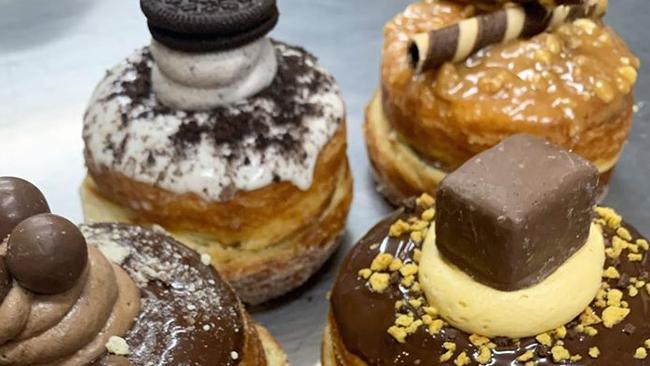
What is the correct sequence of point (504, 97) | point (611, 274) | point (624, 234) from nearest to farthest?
point (611, 274), point (624, 234), point (504, 97)

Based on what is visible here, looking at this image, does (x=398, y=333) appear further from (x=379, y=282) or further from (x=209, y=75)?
(x=209, y=75)

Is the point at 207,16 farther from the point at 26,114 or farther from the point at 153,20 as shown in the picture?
the point at 26,114

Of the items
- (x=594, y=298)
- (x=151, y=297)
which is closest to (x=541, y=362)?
(x=594, y=298)

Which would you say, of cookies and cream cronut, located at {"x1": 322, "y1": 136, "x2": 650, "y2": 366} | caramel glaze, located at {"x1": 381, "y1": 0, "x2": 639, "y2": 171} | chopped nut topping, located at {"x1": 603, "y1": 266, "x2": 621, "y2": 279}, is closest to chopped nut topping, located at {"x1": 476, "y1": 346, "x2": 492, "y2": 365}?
cookies and cream cronut, located at {"x1": 322, "y1": 136, "x2": 650, "y2": 366}

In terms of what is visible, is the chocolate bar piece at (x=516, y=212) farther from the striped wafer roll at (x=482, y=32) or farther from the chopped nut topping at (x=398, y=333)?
the striped wafer roll at (x=482, y=32)

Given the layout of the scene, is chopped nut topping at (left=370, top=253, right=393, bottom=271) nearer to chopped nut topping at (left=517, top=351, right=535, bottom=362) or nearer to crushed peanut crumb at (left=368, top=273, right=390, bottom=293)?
crushed peanut crumb at (left=368, top=273, right=390, bottom=293)

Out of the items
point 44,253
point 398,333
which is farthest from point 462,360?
point 44,253
